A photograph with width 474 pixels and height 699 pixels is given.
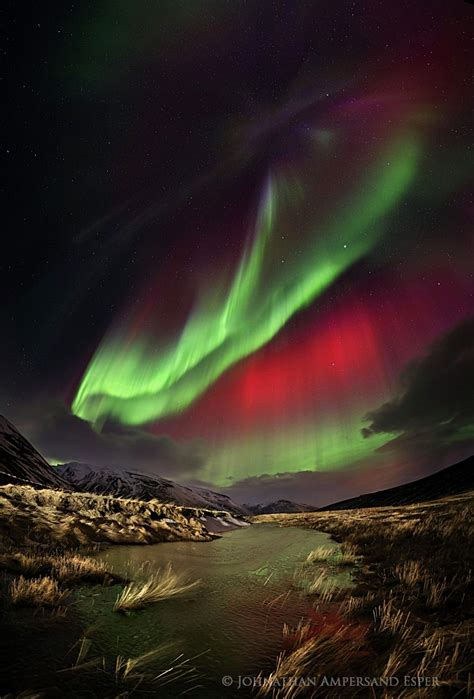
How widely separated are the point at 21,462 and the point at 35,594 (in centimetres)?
9057

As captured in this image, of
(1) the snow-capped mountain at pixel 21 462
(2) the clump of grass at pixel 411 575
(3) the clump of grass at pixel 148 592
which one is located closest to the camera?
(3) the clump of grass at pixel 148 592

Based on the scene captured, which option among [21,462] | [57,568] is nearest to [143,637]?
[57,568]

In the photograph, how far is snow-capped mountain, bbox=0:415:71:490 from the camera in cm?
6554

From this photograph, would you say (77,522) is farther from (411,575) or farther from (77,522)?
(411,575)

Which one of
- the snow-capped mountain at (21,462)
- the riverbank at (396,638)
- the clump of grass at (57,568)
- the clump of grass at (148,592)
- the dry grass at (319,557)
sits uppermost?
the snow-capped mountain at (21,462)

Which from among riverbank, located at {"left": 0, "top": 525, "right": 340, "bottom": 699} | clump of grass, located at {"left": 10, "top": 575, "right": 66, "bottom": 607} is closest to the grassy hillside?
riverbank, located at {"left": 0, "top": 525, "right": 340, "bottom": 699}

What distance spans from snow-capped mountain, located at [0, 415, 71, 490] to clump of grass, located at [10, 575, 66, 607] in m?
58.7

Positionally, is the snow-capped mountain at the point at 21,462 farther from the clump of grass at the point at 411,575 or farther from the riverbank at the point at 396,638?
the riverbank at the point at 396,638

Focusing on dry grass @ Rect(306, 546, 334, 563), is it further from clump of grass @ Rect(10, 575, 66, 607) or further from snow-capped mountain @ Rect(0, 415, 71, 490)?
snow-capped mountain @ Rect(0, 415, 71, 490)

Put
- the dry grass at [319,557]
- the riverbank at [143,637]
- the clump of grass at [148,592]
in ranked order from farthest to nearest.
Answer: the dry grass at [319,557], the clump of grass at [148,592], the riverbank at [143,637]

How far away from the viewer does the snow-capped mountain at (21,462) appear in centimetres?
6554

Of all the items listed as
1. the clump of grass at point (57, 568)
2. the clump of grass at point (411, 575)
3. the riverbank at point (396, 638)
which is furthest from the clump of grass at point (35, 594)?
the clump of grass at point (411, 575)

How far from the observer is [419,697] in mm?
3070

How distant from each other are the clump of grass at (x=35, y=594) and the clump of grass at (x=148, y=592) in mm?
1032
